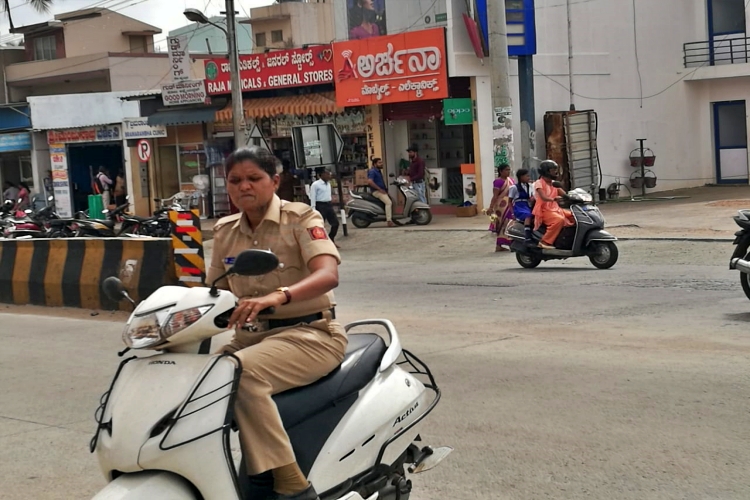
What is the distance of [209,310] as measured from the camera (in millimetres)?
3561

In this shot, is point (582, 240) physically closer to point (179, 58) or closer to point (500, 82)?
point (500, 82)

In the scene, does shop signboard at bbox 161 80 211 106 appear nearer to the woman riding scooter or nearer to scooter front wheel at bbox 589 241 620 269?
the woman riding scooter

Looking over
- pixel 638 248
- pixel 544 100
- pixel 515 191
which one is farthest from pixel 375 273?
pixel 544 100

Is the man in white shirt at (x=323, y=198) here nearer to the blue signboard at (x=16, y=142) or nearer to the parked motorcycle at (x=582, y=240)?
the parked motorcycle at (x=582, y=240)

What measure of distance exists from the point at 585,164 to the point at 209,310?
77.7 ft

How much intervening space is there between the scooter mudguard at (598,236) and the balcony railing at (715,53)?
1866 cm

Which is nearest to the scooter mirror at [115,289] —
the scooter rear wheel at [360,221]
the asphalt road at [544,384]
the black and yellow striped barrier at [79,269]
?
the asphalt road at [544,384]

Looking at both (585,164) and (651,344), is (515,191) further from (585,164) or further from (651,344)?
(585,164)

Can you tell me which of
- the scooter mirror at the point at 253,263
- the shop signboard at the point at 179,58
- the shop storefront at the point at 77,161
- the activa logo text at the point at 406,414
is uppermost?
the shop signboard at the point at 179,58

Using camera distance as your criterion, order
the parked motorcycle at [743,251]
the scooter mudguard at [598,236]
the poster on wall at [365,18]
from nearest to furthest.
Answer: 1. the parked motorcycle at [743,251]
2. the scooter mudguard at [598,236]
3. the poster on wall at [365,18]

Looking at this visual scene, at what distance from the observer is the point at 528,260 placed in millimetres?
15422

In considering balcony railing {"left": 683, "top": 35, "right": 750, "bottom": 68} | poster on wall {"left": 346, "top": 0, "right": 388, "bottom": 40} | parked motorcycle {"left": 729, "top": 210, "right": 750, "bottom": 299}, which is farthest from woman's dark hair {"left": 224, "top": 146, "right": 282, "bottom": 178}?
balcony railing {"left": 683, "top": 35, "right": 750, "bottom": 68}

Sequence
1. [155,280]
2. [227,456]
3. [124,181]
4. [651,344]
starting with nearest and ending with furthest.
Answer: [227,456]
[651,344]
[155,280]
[124,181]

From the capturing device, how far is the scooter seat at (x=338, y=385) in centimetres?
385
